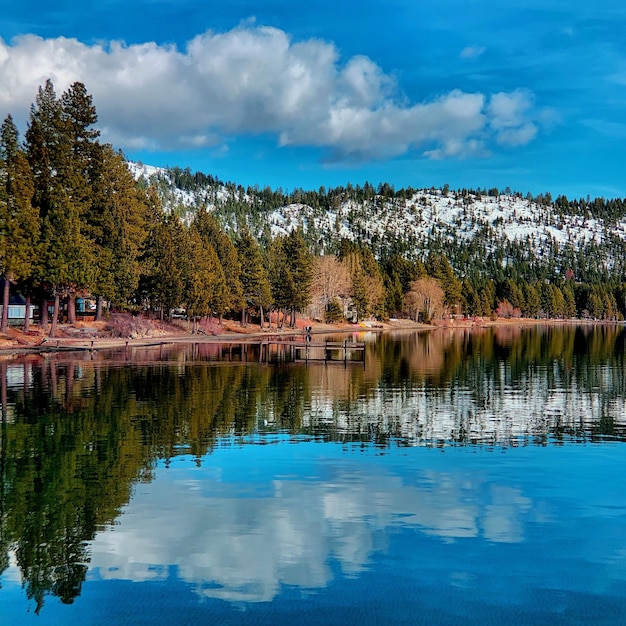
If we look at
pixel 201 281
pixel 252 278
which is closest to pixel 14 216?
pixel 201 281

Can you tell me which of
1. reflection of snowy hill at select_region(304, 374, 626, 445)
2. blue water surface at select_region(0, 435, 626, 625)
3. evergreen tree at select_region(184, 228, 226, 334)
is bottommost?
blue water surface at select_region(0, 435, 626, 625)

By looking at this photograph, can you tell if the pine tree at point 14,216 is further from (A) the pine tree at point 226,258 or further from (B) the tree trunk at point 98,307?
(A) the pine tree at point 226,258

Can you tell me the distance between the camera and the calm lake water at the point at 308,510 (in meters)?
10.3

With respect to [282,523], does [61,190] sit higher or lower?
higher

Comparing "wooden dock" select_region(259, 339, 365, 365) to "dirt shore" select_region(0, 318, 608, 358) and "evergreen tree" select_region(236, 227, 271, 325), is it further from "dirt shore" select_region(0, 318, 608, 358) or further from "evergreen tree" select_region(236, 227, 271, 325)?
"evergreen tree" select_region(236, 227, 271, 325)

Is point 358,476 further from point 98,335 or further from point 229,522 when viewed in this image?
point 98,335

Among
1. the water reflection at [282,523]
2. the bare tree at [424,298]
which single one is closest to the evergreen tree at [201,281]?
the water reflection at [282,523]

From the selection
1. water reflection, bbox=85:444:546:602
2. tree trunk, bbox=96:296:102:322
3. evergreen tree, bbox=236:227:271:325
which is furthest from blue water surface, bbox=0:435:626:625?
evergreen tree, bbox=236:227:271:325

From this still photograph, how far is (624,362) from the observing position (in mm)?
58719

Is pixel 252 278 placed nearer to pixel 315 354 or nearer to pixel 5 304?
pixel 315 354

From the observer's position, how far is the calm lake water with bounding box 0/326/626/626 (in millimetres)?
10273

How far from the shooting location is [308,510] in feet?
48.4

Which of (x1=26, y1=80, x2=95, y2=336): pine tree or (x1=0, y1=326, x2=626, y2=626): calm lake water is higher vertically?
(x1=26, y1=80, x2=95, y2=336): pine tree

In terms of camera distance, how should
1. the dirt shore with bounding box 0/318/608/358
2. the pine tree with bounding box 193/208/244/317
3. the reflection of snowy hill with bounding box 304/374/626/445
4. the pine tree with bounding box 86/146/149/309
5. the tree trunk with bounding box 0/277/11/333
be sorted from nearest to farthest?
the reflection of snowy hill with bounding box 304/374/626/445 → the tree trunk with bounding box 0/277/11/333 → the dirt shore with bounding box 0/318/608/358 → the pine tree with bounding box 86/146/149/309 → the pine tree with bounding box 193/208/244/317
